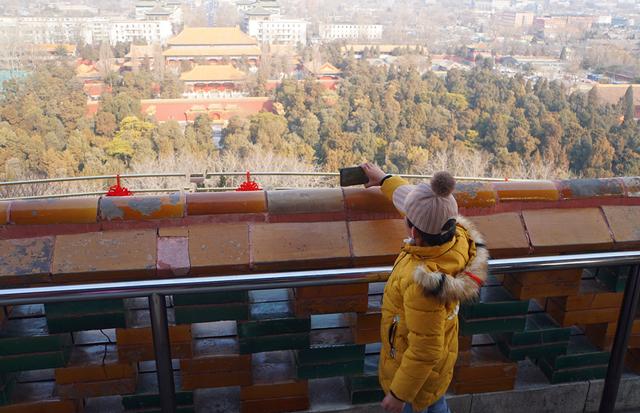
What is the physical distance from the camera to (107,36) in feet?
163

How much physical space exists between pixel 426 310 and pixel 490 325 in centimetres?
42

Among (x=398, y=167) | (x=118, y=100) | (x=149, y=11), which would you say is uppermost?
(x=149, y=11)

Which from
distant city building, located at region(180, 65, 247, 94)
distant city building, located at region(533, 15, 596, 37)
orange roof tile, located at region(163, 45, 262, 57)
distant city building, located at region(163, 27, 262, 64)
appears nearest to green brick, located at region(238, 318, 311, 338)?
distant city building, located at region(180, 65, 247, 94)

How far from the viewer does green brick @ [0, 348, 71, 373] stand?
1.31 metres

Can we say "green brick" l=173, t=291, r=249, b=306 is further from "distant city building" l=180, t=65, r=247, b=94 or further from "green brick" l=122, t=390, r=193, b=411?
"distant city building" l=180, t=65, r=247, b=94

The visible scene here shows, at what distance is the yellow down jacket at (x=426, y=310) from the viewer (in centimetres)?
117

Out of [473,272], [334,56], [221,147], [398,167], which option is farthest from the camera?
[334,56]

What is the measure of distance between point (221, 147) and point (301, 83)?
328 inches

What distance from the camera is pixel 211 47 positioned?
4806cm

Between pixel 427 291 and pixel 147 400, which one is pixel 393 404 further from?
pixel 147 400

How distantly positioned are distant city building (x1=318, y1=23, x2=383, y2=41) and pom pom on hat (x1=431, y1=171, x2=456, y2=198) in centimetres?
5412

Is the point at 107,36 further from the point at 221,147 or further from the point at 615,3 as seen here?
the point at 615,3

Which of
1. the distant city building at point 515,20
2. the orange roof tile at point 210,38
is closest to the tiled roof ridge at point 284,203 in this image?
the orange roof tile at point 210,38

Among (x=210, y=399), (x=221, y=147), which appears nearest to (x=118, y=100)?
(x=221, y=147)
